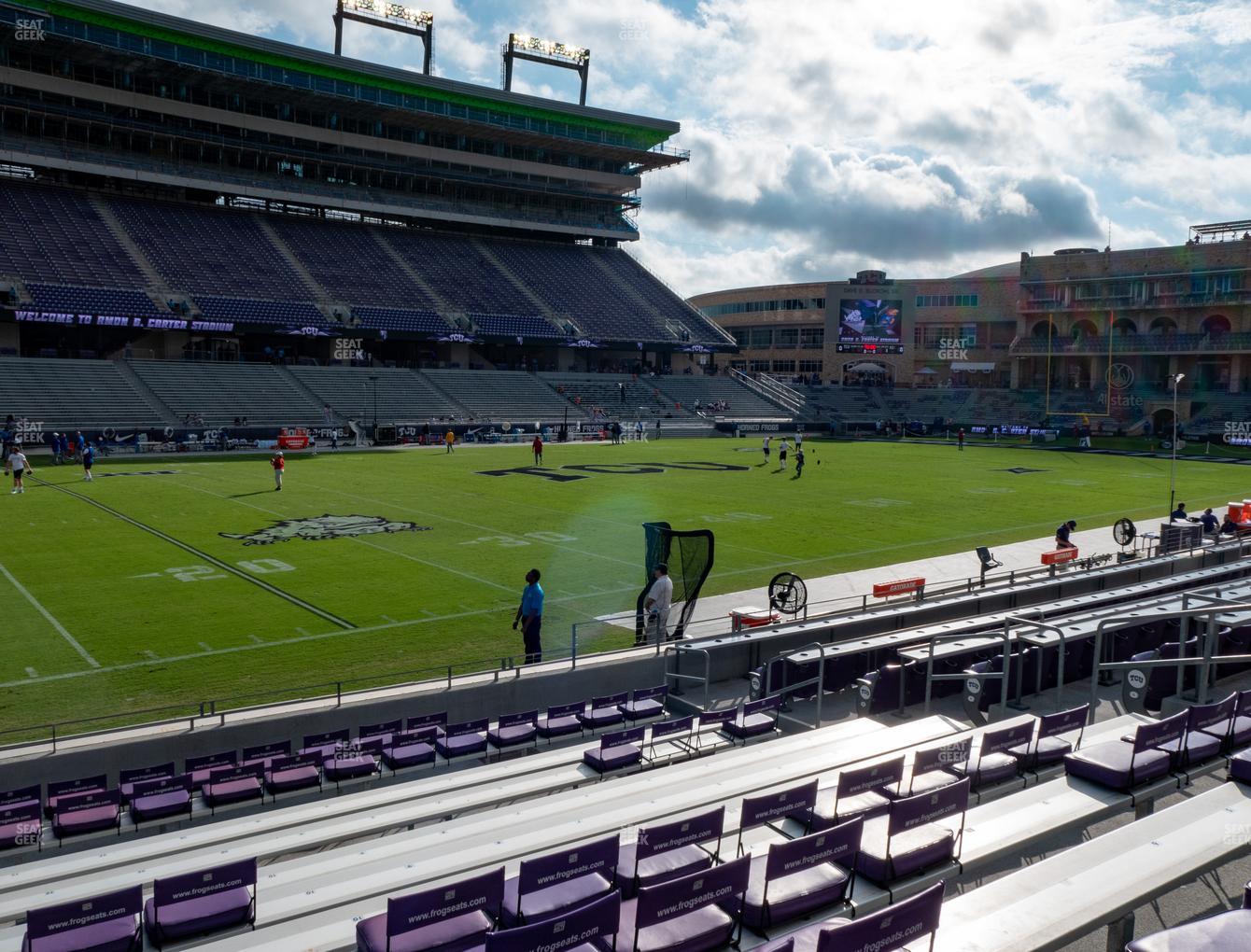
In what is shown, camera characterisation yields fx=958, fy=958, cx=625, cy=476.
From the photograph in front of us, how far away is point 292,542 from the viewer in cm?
2331

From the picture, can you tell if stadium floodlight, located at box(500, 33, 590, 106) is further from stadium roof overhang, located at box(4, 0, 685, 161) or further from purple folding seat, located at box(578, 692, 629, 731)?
purple folding seat, located at box(578, 692, 629, 731)

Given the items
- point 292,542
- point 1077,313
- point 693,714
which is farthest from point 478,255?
point 693,714

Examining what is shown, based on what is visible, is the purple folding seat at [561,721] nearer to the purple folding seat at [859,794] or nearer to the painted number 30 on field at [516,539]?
the purple folding seat at [859,794]

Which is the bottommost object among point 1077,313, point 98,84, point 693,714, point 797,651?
point 693,714

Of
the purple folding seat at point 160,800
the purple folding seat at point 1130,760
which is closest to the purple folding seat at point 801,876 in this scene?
the purple folding seat at point 1130,760

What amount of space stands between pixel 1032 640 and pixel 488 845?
676 centimetres

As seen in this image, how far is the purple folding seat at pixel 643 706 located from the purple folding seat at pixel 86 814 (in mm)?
5412

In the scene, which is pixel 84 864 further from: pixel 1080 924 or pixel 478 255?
pixel 478 255

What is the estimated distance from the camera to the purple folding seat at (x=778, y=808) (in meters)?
6.39

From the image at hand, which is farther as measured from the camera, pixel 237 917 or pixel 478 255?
pixel 478 255

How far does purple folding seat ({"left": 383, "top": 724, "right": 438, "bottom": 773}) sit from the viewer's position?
394 inches

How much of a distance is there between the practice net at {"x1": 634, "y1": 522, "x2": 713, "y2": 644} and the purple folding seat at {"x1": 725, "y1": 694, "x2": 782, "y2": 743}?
3745 millimetres

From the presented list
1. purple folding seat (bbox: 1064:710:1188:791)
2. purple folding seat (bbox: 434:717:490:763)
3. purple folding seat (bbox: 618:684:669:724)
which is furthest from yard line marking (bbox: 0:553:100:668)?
A: purple folding seat (bbox: 1064:710:1188:791)

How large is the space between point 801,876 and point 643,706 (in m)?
6.02
